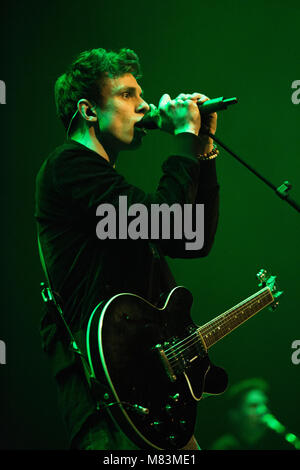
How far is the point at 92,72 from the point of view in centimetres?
133

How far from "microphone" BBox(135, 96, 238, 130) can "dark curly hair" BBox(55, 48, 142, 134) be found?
0.15 m

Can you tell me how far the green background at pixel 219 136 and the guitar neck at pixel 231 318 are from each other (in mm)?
795

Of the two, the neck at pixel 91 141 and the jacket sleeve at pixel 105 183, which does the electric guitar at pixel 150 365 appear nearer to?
the jacket sleeve at pixel 105 183

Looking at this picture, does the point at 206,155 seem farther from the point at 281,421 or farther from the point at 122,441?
the point at 281,421

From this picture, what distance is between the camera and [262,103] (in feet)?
7.98

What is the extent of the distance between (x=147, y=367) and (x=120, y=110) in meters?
0.73

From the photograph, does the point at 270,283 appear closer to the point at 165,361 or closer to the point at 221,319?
the point at 221,319

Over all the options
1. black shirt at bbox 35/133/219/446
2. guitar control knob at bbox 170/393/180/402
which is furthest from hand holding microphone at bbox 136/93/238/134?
guitar control knob at bbox 170/393/180/402

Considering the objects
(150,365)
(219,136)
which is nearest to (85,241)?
(150,365)

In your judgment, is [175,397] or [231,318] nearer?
[175,397]

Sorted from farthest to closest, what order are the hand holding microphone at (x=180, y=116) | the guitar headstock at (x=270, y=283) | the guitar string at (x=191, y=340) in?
the guitar headstock at (x=270, y=283)
the hand holding microphone at (x=180, y=116)
the guitar string at (x=191, y=340)

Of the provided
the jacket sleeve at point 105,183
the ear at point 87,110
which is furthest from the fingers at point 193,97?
the ear at point 87,110

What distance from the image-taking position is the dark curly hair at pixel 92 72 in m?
1.33
